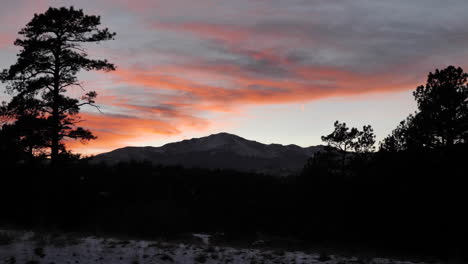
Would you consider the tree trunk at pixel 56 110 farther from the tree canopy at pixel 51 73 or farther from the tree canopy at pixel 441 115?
the tree canopy at pixel 441 115

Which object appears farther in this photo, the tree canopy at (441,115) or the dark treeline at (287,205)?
the tree canopy at (441,115)

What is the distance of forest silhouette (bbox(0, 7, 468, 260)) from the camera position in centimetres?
2094

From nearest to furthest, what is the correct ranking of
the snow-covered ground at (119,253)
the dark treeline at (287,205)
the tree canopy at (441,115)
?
the snow-covered ground at (119,253) < the dark treeline at (287,205) < the tree canopy at (441,115)

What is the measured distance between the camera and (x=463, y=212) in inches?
838

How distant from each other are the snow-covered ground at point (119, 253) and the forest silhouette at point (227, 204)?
5108 mm

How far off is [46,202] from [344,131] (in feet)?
114

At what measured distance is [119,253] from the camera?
42.2ft

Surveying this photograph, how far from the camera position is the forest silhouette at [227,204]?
2094cm

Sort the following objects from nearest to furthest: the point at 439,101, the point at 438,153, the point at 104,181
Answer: the point at 438,153 → the point at 439,101 → the point at 104,181

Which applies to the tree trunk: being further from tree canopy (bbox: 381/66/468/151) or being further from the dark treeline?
tree canopy (bbox: 381/66/468/151)

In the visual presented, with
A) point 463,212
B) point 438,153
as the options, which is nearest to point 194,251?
point 463,212

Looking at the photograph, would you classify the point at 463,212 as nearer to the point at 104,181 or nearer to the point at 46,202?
the point at 46,202

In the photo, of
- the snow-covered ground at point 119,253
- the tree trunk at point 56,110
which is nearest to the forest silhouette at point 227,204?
the tree trunk at point 56,110

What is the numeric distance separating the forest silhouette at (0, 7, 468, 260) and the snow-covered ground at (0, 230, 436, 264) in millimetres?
5108
